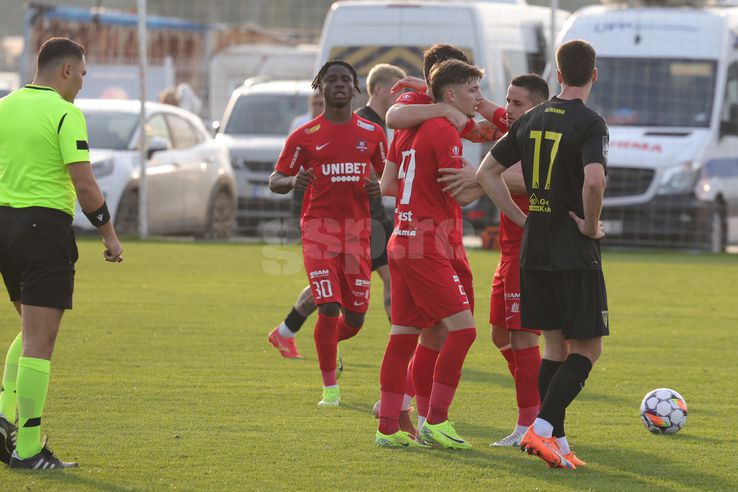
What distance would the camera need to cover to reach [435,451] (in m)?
7.16

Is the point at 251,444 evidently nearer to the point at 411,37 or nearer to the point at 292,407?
the point at 292,407

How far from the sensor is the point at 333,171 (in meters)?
8.65

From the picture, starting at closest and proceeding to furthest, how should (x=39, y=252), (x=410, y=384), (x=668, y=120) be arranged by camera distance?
(x=39, y=252) < (x=410, y=384) < (x=668, y=120)

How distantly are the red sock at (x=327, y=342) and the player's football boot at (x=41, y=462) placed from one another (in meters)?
2.32

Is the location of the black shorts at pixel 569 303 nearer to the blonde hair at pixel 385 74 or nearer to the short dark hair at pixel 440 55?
the short dark hair at pixel 440 55

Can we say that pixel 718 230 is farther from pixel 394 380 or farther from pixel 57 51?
pixel 57 51

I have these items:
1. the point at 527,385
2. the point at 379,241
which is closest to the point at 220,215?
the point at 379,241

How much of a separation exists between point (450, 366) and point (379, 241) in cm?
313

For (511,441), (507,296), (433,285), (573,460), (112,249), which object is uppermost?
(112,249)

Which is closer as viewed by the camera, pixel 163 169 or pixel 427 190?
pixel 427 190

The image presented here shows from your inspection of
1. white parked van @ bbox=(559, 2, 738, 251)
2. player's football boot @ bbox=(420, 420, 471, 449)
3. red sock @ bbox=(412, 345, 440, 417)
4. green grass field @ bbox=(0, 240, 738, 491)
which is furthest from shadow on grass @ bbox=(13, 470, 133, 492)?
white parked van @ bbox=(559, 2, 738, 251)

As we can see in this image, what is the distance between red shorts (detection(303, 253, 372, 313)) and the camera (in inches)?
340

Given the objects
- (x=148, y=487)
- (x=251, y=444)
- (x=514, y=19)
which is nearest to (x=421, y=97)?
(x=251, y=444)

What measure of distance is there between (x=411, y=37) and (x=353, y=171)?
12031 mm
